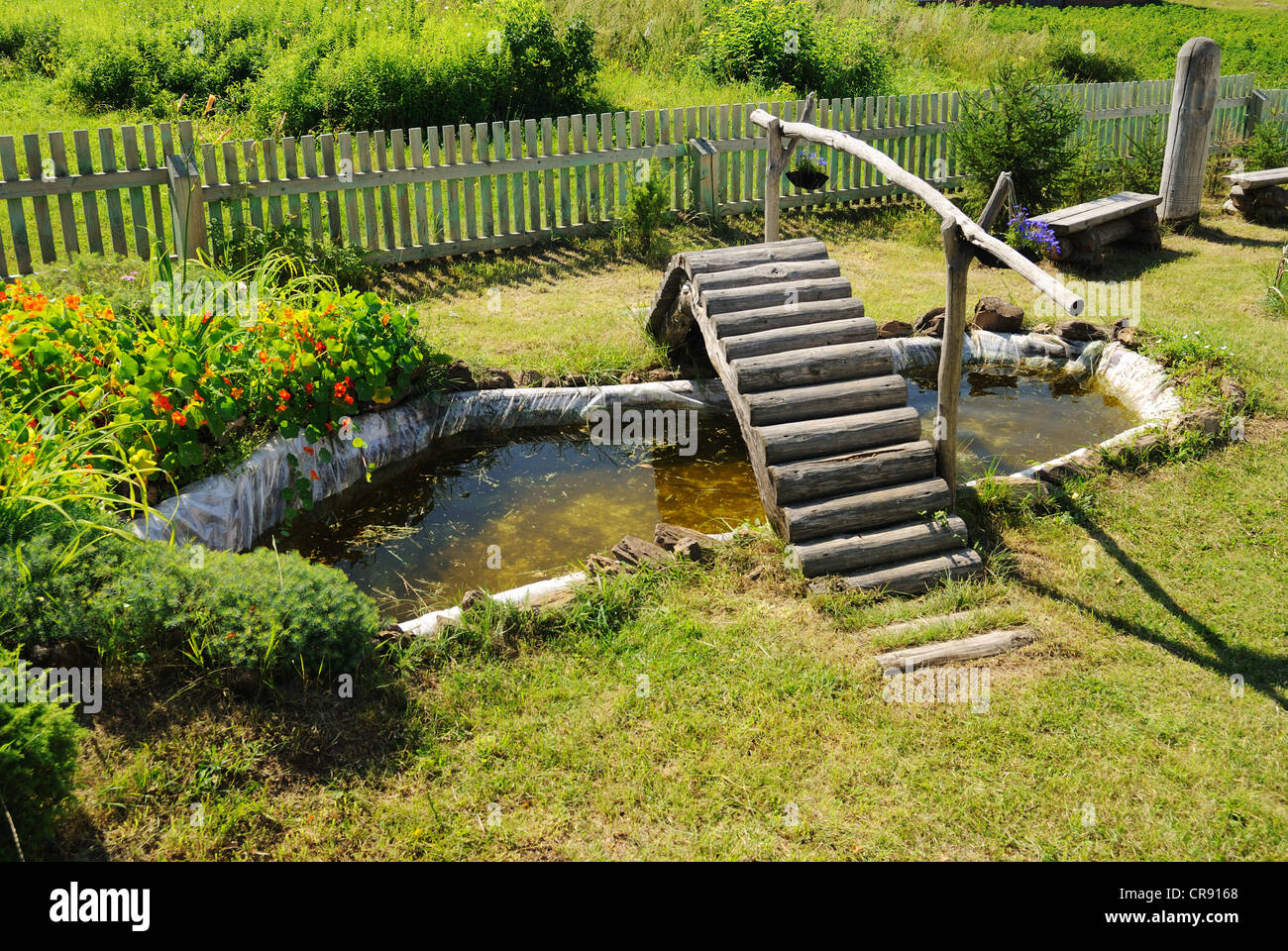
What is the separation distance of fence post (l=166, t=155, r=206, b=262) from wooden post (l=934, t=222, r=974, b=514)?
671 cm

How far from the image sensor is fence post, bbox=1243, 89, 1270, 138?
15.6 m

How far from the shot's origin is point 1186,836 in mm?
4219

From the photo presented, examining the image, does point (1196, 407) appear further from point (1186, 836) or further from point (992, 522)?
point (1186, 836)

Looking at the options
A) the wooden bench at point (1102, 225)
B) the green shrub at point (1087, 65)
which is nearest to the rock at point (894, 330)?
the wooden bench at point (1102, 225)

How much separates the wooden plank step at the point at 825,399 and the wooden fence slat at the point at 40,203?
21.7ft

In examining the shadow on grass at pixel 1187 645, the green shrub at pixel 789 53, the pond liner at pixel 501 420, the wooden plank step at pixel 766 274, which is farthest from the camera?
the green shrub at pixel 789 53

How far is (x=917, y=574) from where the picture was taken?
19.6 ft

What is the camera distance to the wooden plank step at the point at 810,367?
658 centimetres

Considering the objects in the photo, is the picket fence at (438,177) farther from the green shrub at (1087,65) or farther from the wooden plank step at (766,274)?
the green shrub at (1087,65)

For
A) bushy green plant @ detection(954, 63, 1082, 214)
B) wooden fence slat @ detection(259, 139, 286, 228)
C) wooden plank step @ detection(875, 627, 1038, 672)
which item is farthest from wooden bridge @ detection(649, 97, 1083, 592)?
bushy green plant @ detection(954, 63, 1082, 214)

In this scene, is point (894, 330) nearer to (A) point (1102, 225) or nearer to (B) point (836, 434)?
(B) point (836, 434)

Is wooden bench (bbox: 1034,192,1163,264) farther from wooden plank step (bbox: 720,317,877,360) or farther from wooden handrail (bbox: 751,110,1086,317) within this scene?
wooden plank step (bbox: 720,317,877,360)

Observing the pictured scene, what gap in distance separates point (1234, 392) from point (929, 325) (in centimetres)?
237

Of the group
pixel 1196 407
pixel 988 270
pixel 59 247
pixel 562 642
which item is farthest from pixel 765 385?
pixel 59 247
